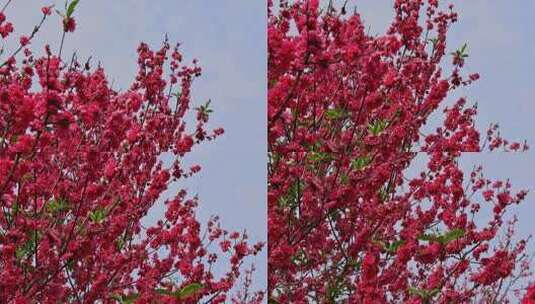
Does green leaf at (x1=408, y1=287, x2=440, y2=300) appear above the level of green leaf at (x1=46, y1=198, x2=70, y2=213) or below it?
below

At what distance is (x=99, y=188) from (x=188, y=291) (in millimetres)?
592

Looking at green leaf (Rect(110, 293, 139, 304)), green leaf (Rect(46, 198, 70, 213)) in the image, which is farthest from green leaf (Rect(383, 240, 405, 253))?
green leaf (Rect(46, 198, 70, 213))

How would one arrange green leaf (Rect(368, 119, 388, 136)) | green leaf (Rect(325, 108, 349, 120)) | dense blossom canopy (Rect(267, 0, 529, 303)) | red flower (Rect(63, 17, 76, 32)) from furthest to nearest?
green leaf (Rect(368, 119, 388, 136))
green leaf (Rect(325, 108, 349, 120))
dense blossom canopy (Rect(267, 0, 529, 303))
red flower (Rect(63, 17, 76, 32))

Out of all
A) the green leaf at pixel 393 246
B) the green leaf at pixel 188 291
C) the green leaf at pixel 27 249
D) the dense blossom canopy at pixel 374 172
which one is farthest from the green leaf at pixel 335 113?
the green leaf at pixel 27 249

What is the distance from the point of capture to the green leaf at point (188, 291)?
2.63 m

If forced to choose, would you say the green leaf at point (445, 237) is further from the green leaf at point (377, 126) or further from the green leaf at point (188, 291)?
the green leaf at point (188, 291)

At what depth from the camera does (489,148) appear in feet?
9.70

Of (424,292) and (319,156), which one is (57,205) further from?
(424,292)

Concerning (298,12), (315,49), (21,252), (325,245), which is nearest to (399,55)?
(298,12)

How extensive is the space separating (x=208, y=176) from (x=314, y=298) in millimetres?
566

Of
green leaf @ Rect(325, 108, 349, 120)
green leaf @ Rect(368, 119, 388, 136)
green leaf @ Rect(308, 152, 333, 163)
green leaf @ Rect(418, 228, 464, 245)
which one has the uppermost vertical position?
green leaf @ Rect(368, 119, 388, 136)

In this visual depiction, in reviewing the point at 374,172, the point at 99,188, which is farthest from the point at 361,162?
the point at 99,188

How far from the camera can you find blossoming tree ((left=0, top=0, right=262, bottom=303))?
1962mm

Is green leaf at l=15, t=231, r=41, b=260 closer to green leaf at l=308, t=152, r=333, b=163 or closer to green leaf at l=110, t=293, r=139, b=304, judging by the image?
green leaf at l=110, t=293, r=139, b=304
